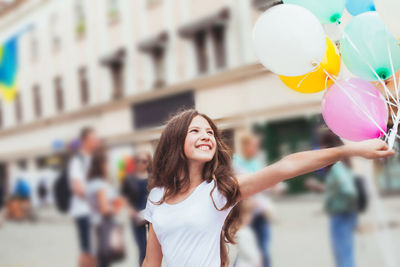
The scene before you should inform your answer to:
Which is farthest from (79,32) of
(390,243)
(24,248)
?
(390,243)

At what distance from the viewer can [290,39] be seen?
1910mm

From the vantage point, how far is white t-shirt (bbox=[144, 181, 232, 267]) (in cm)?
188

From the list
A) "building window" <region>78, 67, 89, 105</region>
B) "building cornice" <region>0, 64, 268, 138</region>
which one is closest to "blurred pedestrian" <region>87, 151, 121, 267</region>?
"building cornice" <region>0, 64, 268, 138</region>

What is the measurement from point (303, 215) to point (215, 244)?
364 inches

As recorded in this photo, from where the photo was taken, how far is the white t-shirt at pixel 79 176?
4.71 metres

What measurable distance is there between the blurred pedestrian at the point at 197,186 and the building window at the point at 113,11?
57.7 feet

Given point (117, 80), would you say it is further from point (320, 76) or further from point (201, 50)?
point (320, 76)

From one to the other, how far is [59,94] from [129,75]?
538 cm

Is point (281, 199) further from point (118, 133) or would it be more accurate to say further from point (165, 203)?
point (165, 203)

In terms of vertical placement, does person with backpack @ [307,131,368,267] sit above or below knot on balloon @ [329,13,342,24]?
below

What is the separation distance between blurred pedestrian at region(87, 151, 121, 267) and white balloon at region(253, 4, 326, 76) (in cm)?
290

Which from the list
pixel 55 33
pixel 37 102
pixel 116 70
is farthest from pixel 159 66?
pixel 37 102

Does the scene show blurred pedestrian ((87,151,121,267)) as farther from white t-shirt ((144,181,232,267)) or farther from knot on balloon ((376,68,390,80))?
knot on balloon ((376,68,390,80))


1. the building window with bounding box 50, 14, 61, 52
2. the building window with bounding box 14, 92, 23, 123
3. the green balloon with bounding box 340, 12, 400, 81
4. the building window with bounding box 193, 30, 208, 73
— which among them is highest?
the building window with bounding box 50, 14, 61, 52
